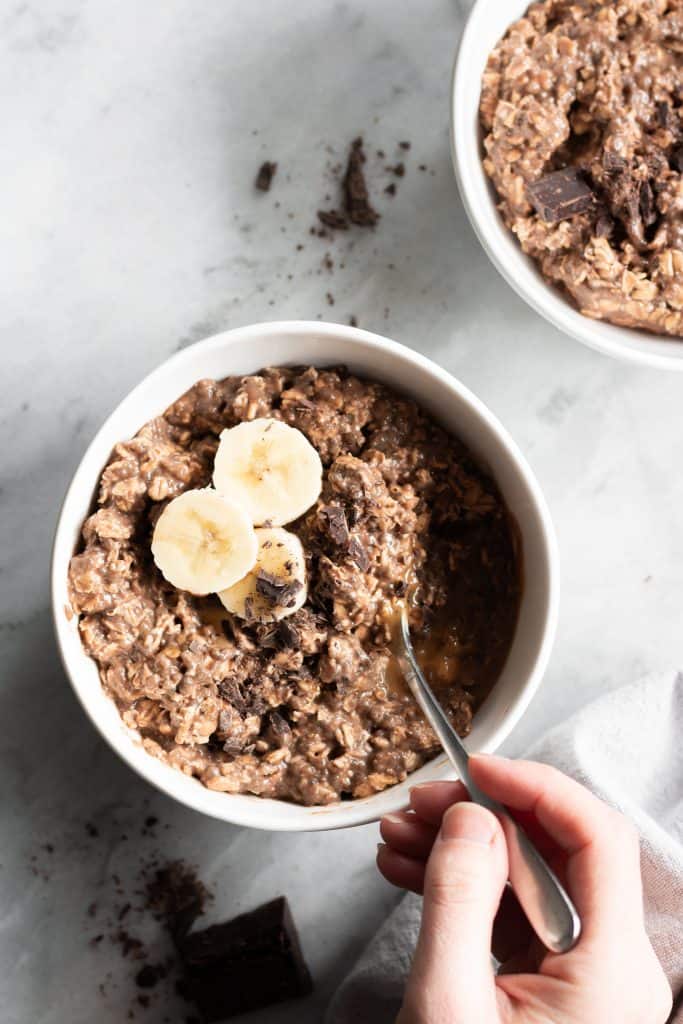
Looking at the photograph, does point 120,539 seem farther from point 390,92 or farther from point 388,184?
point 390,92

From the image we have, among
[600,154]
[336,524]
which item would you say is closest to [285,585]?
[336,524]

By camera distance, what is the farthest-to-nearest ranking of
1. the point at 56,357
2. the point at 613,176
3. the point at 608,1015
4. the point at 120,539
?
the point at 56,357 < the point at 613,176 < the point at 120,539 < the point at 608,1015

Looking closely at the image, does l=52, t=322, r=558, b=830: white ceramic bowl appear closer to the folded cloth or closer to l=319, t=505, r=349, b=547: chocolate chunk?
l=319, t=505, r=349, b=547: chocolate chunk

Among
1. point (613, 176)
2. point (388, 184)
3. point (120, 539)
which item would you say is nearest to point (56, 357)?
point (120, 539)

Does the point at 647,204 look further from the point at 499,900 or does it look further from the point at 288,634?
the point at 499,900

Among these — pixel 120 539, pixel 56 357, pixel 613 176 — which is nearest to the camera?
pixel 120 539

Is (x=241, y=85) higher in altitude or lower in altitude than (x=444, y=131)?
higher
